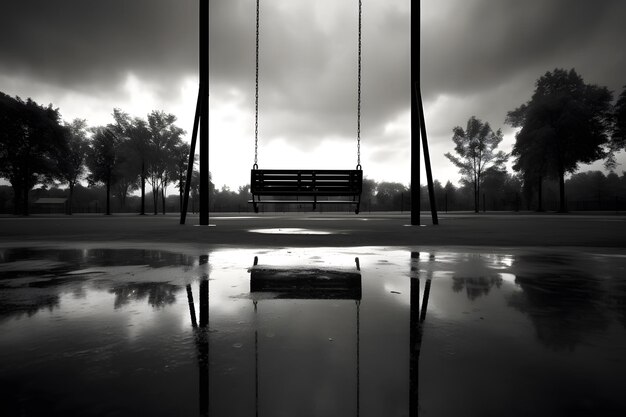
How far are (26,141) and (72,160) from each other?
294 inches

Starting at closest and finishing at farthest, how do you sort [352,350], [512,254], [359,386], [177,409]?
1. [177,409]
2. [359,386]
3. [352,350]
4. [512,254]

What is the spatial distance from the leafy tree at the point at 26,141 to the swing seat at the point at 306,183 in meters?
32.9

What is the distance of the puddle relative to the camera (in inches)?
51.8

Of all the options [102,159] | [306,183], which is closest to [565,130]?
[306,183]

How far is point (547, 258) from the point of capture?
5070 mm

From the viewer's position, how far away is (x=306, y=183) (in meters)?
10.2

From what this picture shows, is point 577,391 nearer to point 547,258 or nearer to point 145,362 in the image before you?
point 145,362

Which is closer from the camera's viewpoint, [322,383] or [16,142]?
[322,383]

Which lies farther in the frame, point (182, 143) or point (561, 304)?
point (182, 143)

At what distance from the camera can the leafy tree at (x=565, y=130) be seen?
33.2 meters

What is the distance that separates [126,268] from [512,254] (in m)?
5.28

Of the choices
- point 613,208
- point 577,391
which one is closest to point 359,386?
point 577,391

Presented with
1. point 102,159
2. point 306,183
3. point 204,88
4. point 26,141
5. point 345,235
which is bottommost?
point 345,235

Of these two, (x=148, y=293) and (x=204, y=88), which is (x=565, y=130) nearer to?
(x=204, y=88)
